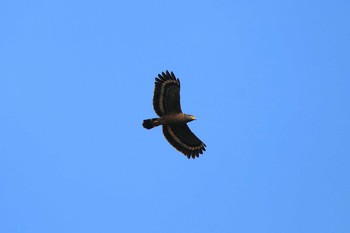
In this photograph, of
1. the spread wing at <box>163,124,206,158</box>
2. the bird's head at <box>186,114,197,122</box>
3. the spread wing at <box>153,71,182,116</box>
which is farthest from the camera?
the spread wing at <box>163,124,206,158</box>

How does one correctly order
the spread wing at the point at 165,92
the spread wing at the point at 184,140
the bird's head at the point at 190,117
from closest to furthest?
the spread wing at the point at 165,92 < the bird's head at the point at 190,117 < the spread wing at the point at 184,140

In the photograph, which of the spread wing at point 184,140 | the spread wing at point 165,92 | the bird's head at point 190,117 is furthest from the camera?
the spread wing at point 184,140

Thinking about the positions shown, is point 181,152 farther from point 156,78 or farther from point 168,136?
point 156,78

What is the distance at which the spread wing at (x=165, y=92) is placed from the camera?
1715 inches

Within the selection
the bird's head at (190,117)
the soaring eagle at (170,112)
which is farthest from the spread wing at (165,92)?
the bird's head at (190,117)

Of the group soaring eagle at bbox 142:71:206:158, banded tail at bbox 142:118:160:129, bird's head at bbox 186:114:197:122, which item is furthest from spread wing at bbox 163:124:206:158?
banded tail at bbox 142:118:160:129

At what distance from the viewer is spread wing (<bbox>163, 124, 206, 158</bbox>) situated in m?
45.0

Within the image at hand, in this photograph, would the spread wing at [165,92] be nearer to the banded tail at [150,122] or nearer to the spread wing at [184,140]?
the banded tail at [150,122]

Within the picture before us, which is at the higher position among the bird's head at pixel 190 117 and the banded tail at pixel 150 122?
the bird's head at pixel 190 117

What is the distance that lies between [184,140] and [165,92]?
3.36 m

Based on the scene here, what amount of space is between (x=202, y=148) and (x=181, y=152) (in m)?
1.31

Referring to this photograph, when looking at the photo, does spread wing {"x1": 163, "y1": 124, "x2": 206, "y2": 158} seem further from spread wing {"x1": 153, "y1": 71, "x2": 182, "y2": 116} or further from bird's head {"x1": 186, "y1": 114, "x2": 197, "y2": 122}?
spread wing {"x1": 153, "y1": 71, "x2": 182, "y2": 116}

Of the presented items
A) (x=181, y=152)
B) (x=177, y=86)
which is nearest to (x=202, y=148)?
(x=181, y=152)

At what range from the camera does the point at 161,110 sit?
43844 mm
